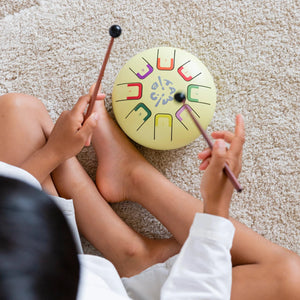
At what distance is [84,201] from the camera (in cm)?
92

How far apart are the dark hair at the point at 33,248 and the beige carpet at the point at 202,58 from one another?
0.60 metres

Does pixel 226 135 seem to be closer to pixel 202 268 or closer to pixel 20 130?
pixel 202 268

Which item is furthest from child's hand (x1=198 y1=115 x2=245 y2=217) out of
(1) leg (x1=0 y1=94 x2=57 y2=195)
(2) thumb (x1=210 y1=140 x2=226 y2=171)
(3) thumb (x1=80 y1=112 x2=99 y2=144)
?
(1) leg (x1=0 y1=94 x2=57 y2=195)

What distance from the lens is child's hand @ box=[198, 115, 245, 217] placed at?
664mm

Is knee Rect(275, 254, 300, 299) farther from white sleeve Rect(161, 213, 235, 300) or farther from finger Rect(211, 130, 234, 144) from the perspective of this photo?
finger Rect(211, 130, 234, 144)

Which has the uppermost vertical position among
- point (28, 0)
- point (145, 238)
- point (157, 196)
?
point (28, 0)

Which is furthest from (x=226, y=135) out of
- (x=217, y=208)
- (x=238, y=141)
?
(x=217, y=208)

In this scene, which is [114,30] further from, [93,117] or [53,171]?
[53,171]

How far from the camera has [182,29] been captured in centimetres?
110

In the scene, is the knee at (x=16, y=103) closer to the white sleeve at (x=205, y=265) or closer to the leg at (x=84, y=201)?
the leg at (x=84, y=201)

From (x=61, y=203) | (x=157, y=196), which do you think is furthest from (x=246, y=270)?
(x=61, y=203)

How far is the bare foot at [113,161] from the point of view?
967mm

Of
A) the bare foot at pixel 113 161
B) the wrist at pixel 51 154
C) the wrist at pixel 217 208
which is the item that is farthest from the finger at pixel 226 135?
the wrist at pixel 51 154

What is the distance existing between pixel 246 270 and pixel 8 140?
2.07ft
